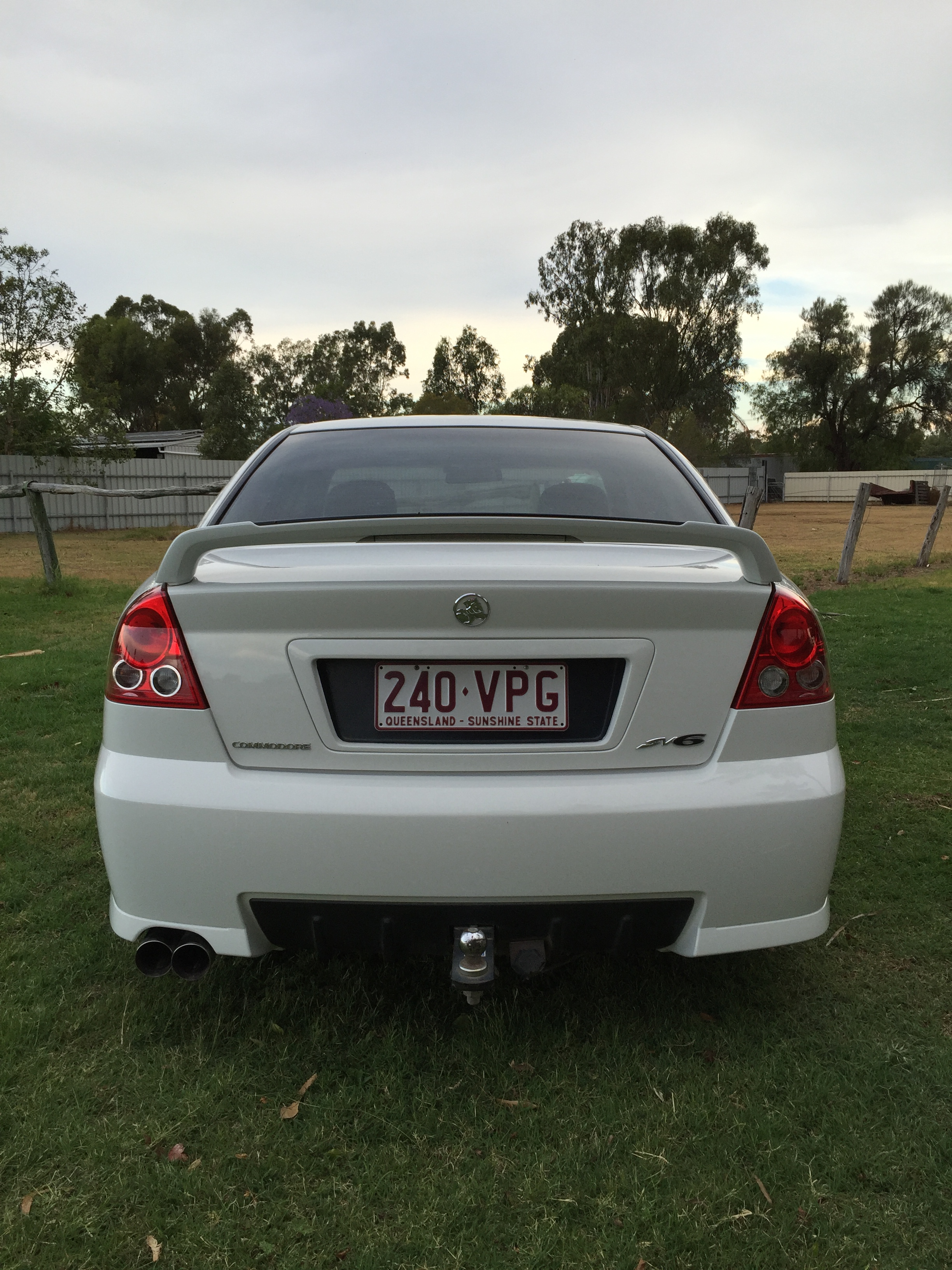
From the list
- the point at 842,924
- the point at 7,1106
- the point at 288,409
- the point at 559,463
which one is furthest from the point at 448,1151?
the point at 288,409

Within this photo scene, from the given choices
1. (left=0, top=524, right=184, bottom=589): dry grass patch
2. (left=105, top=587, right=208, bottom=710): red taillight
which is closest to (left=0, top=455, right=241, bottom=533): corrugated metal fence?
(left=0, top=524, right=184, bottom=589): dry grass patch

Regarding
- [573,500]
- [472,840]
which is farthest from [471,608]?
[573,500]

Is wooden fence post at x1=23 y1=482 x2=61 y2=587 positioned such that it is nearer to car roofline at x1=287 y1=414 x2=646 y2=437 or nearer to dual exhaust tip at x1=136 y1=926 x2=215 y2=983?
car roofline at x1=287 y1=414 x2=646 y2=437

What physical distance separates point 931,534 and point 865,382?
5273cm

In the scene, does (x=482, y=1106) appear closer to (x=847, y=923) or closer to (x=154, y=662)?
(x=154, y=662)

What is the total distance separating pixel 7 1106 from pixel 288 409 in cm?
5631

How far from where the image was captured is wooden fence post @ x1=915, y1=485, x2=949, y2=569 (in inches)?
591

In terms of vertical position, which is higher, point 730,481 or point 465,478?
point 465,478

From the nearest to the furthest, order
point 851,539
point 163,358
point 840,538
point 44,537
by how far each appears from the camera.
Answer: point 44,537, point 851,539, point 840,538, point 163,358

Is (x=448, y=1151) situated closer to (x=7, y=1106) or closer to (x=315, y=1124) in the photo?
(x=315, y=1124)

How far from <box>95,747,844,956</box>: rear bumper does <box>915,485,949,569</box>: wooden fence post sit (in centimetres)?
1405

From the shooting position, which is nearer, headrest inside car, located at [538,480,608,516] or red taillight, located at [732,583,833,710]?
red taillight, located at [732,583,833,710]

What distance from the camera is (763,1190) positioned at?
1.91 m

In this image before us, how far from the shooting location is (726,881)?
2088 mm
